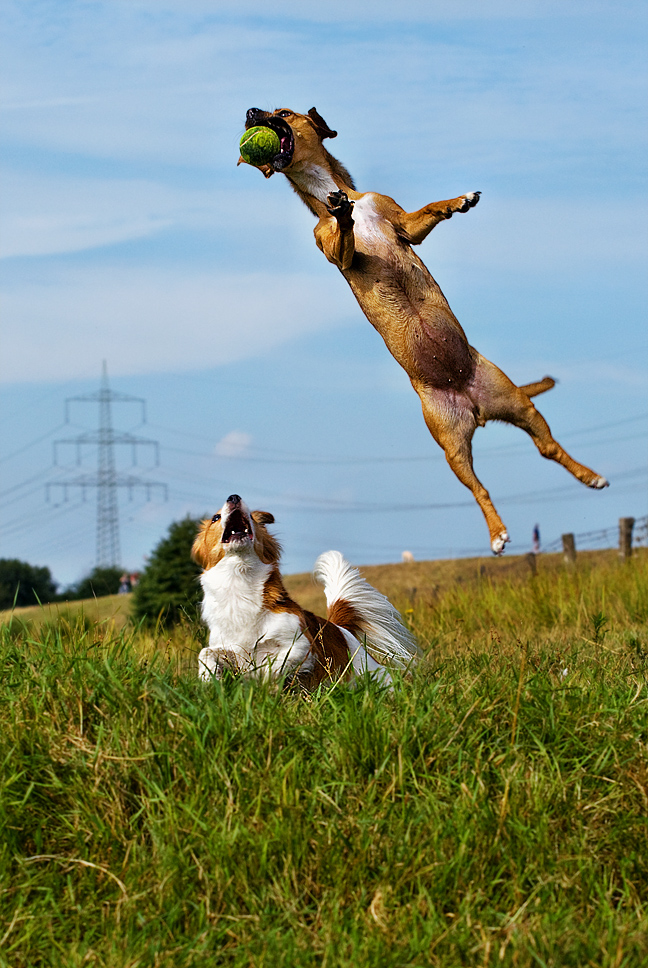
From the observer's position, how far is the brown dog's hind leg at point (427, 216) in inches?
219

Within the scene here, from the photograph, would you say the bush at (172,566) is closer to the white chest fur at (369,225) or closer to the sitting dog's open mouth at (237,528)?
the white chest fur at (369,225)

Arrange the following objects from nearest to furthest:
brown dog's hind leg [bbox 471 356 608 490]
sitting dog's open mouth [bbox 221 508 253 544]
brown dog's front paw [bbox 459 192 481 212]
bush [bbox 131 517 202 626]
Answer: sitting dog's open mouth [bbox 221 508 253 544] → brown dog's front paw [bbox 459 192 481 212] → brown dog's hind leg [bbox 471 356 608 490] → bush [bbox 131 517 202 626]

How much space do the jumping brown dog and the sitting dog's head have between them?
1371 millimetres

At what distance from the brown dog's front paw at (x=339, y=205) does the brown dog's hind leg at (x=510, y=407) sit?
53.4 inches

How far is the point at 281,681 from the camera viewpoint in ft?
14.6

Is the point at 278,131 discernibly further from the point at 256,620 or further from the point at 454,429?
the point at 256,620

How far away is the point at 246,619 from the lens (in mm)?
4926

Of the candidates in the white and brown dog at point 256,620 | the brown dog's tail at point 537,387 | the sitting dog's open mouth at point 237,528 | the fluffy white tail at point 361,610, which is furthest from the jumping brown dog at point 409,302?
the sitting dog's open mouth at point 237,528

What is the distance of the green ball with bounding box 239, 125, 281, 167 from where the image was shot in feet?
19.0

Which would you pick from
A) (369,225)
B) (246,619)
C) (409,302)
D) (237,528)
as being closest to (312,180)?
(369,225)

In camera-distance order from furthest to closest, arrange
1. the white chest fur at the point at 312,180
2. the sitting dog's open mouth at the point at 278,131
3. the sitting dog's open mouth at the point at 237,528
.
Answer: the white chest fur at the point at 312,180, the sitting dog's open mouth at the point at 278,131, the sitting dog's open mouth at the point at 237,528

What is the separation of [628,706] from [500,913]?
1282 millimetres

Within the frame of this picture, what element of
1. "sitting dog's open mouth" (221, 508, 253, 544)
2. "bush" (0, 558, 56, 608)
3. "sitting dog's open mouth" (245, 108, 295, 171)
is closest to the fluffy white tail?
"sitting dog's open mouth" (221, 508, 253, 544)

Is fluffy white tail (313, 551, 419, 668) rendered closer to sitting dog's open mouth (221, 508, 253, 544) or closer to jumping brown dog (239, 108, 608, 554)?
jumping brown dog (239, 108, 608, 554)
